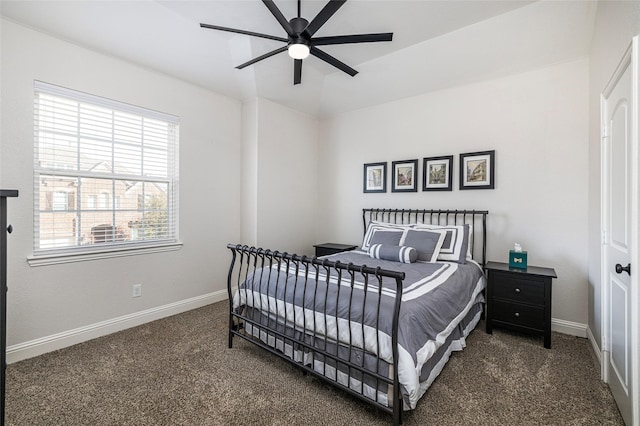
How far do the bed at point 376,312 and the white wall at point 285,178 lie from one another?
1465mm

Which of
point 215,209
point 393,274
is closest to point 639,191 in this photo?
point 393,274

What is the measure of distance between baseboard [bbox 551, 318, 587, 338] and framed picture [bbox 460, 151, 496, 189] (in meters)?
1.55

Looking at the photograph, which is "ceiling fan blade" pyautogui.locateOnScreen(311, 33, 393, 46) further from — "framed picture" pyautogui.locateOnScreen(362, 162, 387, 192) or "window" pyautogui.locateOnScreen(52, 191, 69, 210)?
"window" pyautogui.locateOnScreen(52, 191, 69, 210)

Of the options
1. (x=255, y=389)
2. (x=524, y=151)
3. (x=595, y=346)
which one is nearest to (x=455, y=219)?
(x=524, y=151)

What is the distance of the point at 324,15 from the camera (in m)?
2.02

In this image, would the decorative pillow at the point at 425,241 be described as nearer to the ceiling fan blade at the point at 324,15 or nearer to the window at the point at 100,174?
the ceiling fan blade at the point at 324,15

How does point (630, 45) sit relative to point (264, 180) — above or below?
above

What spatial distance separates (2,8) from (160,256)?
97.1 inches

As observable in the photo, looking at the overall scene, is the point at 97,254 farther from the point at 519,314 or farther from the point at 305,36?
the point at 519,314

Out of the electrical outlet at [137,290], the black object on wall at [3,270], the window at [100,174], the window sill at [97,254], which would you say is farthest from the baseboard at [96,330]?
the black object on wall at [3,270]

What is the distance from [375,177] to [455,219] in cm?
129

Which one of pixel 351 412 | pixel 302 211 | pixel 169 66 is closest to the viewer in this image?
pixel 351 412

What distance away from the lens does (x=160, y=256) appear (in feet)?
11.2

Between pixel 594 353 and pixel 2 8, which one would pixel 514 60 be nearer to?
pixel 594 353
